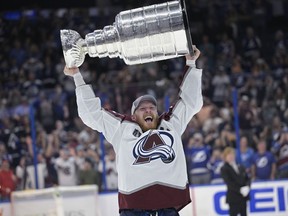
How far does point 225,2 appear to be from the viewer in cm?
1675

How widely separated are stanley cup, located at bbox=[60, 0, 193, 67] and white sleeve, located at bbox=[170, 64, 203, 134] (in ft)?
0.50

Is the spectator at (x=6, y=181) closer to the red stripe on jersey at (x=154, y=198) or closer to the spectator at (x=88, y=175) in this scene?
the spectator at (x=88, y=175)

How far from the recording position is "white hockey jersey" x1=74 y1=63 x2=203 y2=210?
15.9 feet

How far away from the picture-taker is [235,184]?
32.8ft

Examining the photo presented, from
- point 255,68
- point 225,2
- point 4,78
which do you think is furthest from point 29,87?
point 225,2

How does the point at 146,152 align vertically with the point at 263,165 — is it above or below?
above

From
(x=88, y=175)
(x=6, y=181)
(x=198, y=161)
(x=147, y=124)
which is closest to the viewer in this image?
(x=147, y=124)

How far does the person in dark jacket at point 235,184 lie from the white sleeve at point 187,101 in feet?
15.9

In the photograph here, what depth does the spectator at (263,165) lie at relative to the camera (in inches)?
442

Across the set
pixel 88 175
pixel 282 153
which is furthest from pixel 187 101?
pixel 282 153

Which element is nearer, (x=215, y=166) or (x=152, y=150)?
(x=152, y=150)

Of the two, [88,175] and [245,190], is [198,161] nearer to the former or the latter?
[245,190]

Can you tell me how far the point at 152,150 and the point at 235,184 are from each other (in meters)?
5.26

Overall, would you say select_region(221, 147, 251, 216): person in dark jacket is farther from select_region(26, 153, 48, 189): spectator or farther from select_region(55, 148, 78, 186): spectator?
select_region(26, 153, 48, 189): spectator
